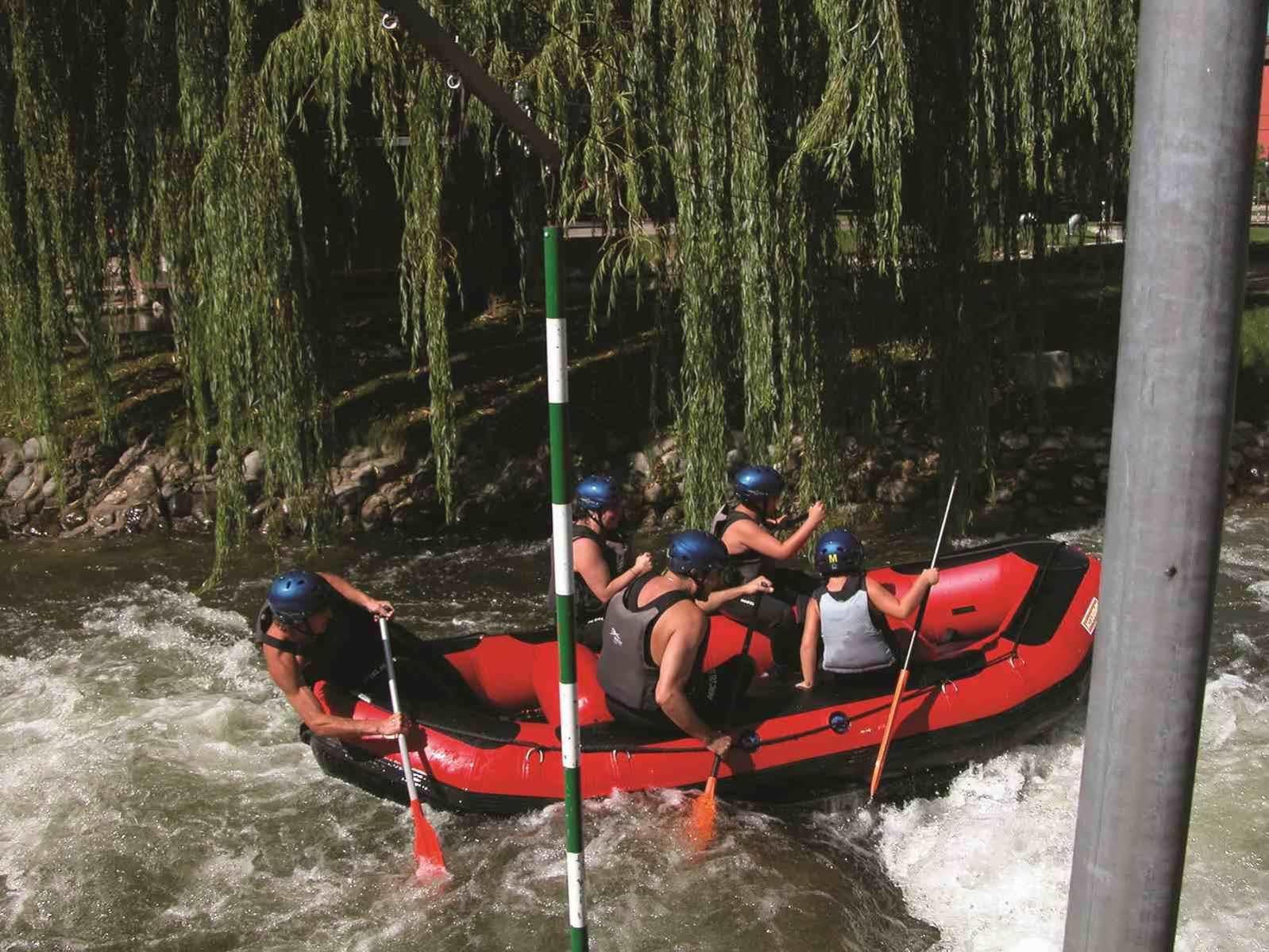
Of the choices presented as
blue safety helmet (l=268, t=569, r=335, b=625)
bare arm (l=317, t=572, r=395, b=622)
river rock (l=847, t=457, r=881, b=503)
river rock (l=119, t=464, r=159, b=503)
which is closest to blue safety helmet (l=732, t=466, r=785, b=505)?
bare arm (l=317, t=572, r=395, b=622)

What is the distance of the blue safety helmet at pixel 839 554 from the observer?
19.9 ft

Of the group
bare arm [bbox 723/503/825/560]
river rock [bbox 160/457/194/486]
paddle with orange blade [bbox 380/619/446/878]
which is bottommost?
paddle with orange blade [bbox 380/619/446/878]

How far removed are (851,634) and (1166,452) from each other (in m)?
4.37

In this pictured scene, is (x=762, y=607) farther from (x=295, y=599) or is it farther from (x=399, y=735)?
(x=295, y=599)

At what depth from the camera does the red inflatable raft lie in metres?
5.74

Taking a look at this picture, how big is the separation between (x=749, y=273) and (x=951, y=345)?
162 cm

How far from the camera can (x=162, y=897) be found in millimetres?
5645

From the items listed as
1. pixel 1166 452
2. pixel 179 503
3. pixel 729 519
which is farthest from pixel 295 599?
pixel 179 503

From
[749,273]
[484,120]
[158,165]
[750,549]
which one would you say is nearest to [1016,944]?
[750,549]

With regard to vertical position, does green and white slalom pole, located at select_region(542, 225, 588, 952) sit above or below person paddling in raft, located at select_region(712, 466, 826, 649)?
above

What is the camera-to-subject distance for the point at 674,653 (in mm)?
5348

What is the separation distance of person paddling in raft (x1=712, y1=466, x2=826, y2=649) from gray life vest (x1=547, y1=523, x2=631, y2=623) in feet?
1.80

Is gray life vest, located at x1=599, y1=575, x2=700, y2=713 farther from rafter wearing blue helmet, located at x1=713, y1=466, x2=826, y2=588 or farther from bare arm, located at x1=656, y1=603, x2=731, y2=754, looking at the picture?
rafter wearing blue helmet, located at x1=713, y1=466, x2=826, y2=588

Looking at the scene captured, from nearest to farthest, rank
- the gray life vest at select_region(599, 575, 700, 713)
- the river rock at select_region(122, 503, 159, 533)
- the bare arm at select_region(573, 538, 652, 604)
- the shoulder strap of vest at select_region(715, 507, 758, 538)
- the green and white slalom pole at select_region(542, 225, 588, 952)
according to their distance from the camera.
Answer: the green and white slalom pole at select_region(542, 225, 588, 952) < the gray life vest at select_region(599, 575, 700, 713) < the bare arm at select_region(573, 538, 652, 604) < the shoulder strap of vest at select_region(715, 507, 758, 538) < the river rock at select_region(122, 503, 159, 533)
